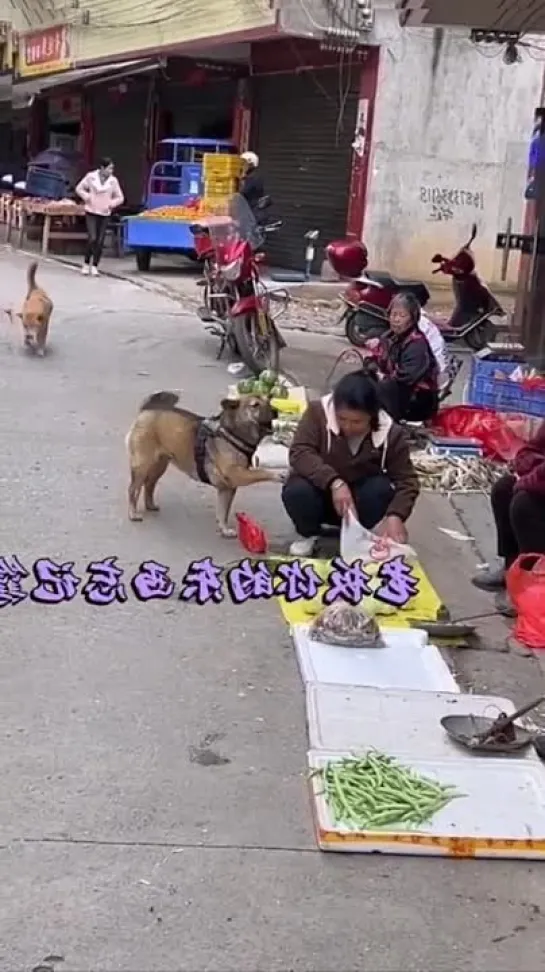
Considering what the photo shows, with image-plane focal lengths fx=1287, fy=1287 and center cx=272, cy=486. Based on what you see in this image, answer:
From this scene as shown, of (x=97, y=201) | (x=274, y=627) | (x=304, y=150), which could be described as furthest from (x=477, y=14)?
(x=304, y=150)

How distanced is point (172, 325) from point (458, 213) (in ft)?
21.4

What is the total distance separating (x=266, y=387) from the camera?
9383 millimetres

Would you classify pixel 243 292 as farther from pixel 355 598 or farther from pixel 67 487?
pixel 355 598

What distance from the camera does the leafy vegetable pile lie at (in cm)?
926

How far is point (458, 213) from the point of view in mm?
18594

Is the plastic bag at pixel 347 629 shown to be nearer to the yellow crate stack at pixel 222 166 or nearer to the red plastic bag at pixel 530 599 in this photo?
the red plastic bag at pixel 530 599

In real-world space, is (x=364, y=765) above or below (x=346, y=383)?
below

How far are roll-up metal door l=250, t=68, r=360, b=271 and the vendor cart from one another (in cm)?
88

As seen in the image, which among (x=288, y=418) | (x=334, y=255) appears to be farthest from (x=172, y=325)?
(x=288, y=418)

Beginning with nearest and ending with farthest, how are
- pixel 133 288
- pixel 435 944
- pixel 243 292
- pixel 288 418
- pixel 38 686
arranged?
pixel 435 944, pixel 38 686, pixel 288 418, pixel 243 292, pixel 133 288

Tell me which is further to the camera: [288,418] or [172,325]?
[172,325]

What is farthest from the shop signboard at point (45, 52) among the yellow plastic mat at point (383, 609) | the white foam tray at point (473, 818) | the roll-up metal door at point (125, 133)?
the white foam tray at point (473, 818)

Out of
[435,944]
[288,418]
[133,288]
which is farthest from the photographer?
[133,288]

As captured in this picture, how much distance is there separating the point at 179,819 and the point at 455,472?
4.53 meters
